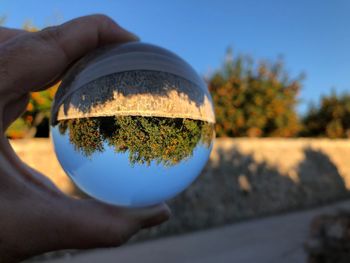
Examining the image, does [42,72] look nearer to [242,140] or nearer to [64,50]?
[64,50]

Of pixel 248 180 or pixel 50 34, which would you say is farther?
pixel 248 180

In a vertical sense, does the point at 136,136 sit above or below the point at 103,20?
below

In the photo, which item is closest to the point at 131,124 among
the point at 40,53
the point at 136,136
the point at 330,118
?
the point at 136,136

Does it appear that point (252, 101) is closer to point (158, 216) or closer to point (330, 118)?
point (330, 118)

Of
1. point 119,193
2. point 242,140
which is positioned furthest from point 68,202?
point 242,140

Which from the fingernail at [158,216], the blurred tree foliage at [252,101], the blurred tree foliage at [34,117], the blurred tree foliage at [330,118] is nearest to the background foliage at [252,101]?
the blurred tree foliage at [252,101]

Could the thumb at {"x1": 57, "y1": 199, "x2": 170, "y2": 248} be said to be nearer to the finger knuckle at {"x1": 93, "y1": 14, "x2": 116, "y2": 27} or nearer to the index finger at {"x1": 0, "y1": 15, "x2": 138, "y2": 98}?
the index finger at {"x1": 0, "y1": 15, "x2": 138, "y2": 98}
